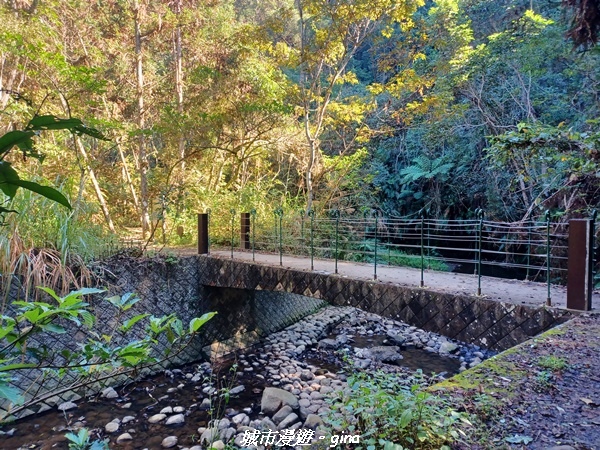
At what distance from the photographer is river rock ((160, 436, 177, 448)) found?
4441 mm

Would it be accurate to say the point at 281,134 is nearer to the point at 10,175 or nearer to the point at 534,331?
the point at 534,331

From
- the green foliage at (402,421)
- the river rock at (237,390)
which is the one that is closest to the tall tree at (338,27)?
the river rock at (237,390)

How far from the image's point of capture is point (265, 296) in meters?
8.52

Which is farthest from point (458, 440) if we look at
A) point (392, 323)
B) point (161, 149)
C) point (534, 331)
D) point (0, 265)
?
point (161, 149)

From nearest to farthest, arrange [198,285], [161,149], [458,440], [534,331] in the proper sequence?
1. [458,440]
2. [534,331]
3. [198,285]
4. [161,149]

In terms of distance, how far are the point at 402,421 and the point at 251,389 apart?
466 centimetres

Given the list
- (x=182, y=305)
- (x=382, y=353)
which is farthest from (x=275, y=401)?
(x=182, y=305)

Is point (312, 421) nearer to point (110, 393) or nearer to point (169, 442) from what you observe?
point (169, 442)

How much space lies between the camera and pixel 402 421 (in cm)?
Answer: 171

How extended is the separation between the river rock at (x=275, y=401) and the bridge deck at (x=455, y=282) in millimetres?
1781

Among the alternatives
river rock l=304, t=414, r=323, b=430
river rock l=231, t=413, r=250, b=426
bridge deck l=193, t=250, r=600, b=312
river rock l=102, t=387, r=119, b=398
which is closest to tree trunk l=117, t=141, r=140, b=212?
bridge deck l=193, t=250, r=600, b=312

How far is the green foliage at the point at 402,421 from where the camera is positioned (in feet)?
5.69

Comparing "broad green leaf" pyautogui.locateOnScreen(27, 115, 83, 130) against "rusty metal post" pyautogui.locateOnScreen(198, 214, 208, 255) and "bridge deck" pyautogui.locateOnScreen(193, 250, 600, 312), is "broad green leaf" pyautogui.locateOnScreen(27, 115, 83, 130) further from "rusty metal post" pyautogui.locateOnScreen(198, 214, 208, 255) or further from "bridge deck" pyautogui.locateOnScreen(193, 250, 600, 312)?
"rusty metal post" pyautogui.locateOnScreen(198, 214, 208, 255)

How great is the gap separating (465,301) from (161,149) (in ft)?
30.2
